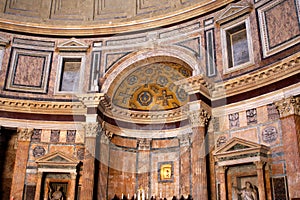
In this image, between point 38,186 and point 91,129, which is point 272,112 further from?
point 38,186

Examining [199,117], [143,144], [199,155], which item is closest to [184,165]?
[143,144]

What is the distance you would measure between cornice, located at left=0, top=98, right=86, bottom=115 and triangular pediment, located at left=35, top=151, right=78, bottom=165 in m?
2.06

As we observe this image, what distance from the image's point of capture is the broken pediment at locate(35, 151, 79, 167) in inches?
607

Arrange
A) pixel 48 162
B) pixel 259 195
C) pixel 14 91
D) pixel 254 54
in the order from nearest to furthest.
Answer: pixel 259 195 < pixel 254 54 < pixel 48 162 < pixel 14 91

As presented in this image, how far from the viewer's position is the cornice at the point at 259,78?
1220cm

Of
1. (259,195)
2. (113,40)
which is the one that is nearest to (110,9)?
(113,40)

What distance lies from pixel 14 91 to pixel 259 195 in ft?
38.6

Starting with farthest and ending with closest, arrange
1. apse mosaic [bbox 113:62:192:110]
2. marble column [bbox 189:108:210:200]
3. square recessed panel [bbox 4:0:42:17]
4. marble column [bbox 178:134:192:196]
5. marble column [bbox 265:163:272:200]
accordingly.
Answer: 1. square recessed panel [bbox 4:0:42:17]
2. apse mosaic [bbox 113:62:192:110]
3. marble column [bbox 178:134:192:196]
4. marble column [bbox 189:108:210:200]
5. marble column [bbox 265:163:272:200]

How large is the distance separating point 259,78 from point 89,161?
7.78 meters

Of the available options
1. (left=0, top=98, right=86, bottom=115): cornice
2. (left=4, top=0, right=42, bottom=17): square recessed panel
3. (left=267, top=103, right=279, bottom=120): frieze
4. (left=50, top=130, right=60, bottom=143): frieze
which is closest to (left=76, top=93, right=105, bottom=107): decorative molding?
(left=0, top=98, right=86, bottom=115): cornice

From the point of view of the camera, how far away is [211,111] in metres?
14.5

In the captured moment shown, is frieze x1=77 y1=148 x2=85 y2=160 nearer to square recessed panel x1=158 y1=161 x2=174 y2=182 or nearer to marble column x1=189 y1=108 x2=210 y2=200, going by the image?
square recessed panel x1=158 y1=161 x2=174 y2=182

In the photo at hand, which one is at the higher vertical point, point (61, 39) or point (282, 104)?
point (61, 39)

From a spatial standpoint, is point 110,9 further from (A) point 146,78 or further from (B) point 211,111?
(B) point 211,111
